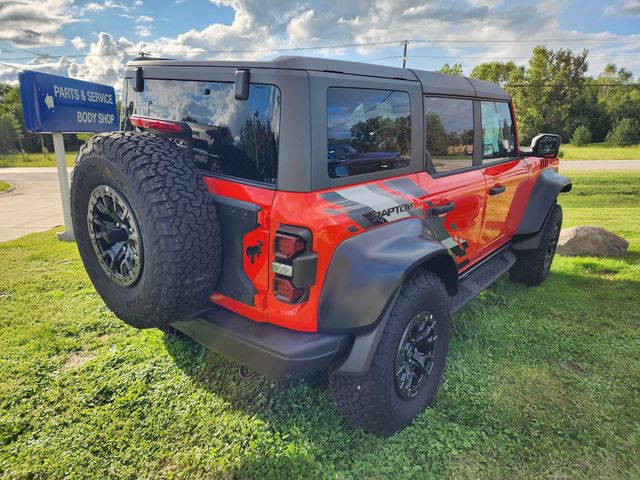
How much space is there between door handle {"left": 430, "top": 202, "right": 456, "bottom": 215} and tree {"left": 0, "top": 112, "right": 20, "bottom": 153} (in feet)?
173

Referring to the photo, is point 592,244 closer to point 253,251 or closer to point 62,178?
Answer: point 253,251

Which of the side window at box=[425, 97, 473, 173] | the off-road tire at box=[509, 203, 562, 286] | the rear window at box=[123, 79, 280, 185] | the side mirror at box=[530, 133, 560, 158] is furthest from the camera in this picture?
the off-road tire at box=[509, 203, 562, 286]

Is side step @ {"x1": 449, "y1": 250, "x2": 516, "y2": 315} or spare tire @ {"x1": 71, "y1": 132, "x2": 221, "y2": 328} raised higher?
spare tire @ {"x1": 71, "y1": 132, "x2": 221, "y2": 328}

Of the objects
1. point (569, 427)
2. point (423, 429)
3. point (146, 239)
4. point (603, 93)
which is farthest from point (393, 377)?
point (603, 93)

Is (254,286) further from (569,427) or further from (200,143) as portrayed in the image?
(569,427)

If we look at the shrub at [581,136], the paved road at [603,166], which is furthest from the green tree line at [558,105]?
the paved road at [603,166]

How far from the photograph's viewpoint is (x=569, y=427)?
2.43 m

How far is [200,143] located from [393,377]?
1.65 meters

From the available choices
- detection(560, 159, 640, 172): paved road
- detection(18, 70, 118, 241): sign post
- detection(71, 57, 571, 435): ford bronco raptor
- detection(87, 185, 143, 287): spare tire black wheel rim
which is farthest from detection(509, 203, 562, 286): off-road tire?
detection(560, 159, 640, 172): paved road

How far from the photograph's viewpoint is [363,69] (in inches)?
89.3

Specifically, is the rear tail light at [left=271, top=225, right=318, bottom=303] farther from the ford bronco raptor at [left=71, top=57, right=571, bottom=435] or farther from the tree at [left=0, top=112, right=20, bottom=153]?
the tree at [left=0, top=112, right=20, bottom=153]

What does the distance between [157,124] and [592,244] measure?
18.7 ft

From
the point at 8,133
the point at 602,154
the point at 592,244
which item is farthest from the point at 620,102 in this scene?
the point at 8,133

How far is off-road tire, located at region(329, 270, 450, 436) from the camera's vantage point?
2.14 meters
